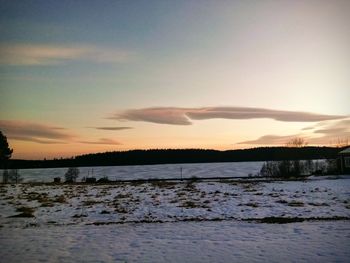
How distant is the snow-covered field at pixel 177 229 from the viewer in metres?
9.77

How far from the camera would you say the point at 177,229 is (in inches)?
533

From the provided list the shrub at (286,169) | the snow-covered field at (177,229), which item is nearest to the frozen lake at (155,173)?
the shrub at (286,169)

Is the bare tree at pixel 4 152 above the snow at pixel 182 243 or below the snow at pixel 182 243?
above

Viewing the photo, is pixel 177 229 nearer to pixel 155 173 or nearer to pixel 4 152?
Result: pixel 4 152

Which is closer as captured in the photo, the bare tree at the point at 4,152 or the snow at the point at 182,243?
the snow at the point at 182,243

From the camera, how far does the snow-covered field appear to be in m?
9.77

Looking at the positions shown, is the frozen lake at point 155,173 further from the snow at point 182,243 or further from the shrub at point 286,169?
the snow at point 182,243

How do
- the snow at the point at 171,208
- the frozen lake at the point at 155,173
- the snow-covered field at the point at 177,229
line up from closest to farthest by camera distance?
the snow-covered field at the point at 177,229
the snow at the point at 171,208
the frozen lake at the point at 155,173

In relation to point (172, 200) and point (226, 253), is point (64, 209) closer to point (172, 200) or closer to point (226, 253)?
point (172, 200)

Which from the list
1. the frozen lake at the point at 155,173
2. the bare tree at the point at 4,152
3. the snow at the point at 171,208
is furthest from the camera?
the frozen lake at the point at 155,173

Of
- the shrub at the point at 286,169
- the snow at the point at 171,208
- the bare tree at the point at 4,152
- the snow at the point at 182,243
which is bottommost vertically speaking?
the snow at the point at 182,243

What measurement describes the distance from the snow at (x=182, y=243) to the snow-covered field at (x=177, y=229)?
3 centimetres

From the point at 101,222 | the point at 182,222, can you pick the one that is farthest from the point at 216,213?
the point at 101,222

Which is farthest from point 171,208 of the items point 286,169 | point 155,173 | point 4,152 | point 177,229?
point 155,173
